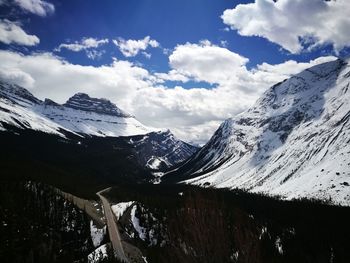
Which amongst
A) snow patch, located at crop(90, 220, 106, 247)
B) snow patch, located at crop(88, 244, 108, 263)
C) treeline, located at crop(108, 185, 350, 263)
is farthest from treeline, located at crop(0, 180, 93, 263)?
treeline, located at crop(108, 185, 350, 263)

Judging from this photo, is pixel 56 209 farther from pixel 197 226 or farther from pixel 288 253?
pixel 197 226

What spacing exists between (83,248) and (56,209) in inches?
1184

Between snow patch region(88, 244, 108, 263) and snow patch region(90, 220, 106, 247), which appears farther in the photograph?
snow patch region(90, 220, 106, 247)

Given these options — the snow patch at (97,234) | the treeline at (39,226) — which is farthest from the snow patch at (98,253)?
the snow patch at (97,234)

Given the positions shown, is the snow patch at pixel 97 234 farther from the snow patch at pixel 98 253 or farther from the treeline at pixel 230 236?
the treeline at pixel 230 236

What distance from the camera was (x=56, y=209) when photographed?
566 ft

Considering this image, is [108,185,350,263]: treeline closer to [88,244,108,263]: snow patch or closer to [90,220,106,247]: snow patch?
[88,244,108,263]: snow patch

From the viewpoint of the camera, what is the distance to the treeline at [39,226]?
115 meters

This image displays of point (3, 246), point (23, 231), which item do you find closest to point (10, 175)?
point (23, 231)

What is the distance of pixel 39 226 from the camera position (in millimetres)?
149000

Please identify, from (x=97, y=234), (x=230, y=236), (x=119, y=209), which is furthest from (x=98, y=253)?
(x=230, y=236)

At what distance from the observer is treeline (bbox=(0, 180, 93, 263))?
376ft

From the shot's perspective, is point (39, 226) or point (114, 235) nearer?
point (114, 235)

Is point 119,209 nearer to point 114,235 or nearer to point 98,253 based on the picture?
point 114,235
